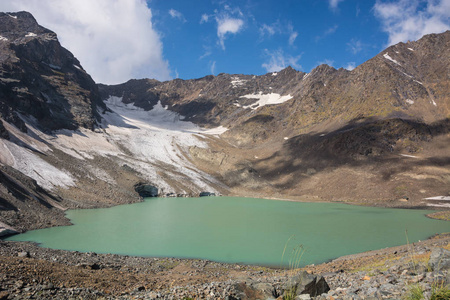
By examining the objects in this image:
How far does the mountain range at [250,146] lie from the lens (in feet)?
147

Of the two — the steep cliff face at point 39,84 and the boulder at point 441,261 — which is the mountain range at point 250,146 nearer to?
the steep cliff face at point 39,84

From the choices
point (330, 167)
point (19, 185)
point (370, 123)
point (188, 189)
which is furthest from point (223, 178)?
point (19, 185)

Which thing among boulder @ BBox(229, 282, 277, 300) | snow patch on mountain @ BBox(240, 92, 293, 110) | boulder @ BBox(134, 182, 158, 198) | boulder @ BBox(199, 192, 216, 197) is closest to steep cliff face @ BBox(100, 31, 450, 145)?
snow patch on mountain @ BBox(240, 92, 293, 110)

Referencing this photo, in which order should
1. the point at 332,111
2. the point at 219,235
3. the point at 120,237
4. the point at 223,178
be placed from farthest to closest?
the point at 332,111
the point at 223,178
the point at 219,235
the point at 120,237

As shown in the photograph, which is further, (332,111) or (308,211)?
(332,111)

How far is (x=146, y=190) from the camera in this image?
58.2 m

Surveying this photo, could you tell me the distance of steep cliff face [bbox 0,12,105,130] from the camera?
222 feet

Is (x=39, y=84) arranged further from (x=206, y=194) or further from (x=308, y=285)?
(x=308, y=285)

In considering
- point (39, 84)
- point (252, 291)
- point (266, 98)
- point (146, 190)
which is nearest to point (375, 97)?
point (146, 190)

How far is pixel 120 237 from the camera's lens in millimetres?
26109

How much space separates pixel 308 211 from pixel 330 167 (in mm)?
26845

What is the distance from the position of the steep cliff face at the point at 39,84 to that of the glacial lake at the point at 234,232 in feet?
132

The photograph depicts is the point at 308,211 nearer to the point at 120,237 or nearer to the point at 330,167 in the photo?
the point at 330,167

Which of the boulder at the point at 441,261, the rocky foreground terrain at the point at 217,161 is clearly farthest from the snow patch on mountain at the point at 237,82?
the boulder at the point at 441,261
